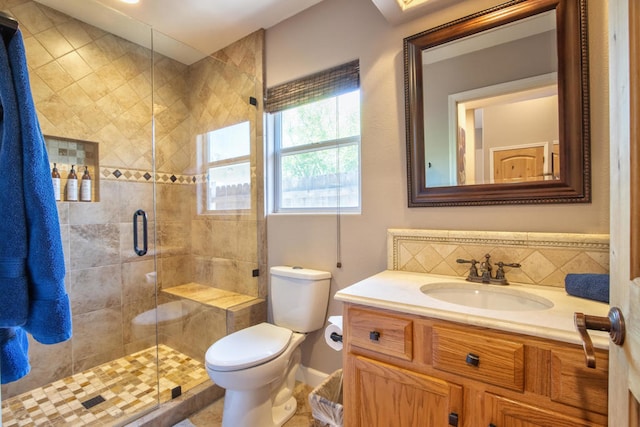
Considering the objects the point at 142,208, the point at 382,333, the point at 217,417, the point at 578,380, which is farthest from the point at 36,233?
the point at 142,208

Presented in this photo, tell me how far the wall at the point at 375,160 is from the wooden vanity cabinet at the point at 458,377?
0.62 m

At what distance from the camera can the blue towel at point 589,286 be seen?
1.01m

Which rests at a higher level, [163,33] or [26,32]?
[163,33]

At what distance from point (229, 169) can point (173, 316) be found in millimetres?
1288

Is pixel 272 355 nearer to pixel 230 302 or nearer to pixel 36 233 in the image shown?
pixel 230 302

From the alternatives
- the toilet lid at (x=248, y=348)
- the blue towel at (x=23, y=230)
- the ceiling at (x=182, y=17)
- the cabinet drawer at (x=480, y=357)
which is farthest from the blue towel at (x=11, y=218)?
the ceiling at (x=182, y=17)

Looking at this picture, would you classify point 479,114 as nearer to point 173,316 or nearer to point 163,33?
point 163,33

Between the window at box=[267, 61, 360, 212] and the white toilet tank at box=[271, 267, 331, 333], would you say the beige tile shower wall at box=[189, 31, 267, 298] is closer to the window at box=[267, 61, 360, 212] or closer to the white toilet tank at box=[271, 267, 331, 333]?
the window at box=[267, 61, 360, 212]

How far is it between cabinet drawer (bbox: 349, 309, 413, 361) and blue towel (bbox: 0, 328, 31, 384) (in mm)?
988

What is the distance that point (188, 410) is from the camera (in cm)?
174

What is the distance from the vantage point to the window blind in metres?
1.80

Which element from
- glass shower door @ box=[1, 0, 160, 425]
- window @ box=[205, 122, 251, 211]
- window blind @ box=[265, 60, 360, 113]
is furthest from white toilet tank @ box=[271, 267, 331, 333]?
window blind @ box=[265, 60, 360, 113]

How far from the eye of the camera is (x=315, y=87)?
1960 millimetres

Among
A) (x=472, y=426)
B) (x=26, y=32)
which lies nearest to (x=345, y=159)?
(x=472, y=426)
